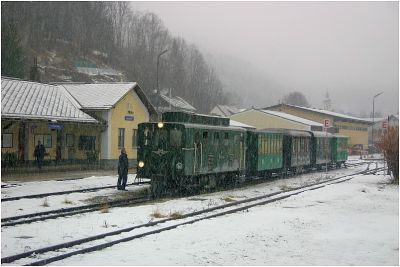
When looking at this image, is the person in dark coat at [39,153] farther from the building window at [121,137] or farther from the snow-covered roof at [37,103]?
the building window at [121,137]

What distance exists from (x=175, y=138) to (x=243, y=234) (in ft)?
25.9

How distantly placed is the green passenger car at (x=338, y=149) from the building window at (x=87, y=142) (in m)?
19.0

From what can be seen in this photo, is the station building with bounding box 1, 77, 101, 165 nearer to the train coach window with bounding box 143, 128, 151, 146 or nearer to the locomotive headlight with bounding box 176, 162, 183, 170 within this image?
the train coach window with bounding box 143, 128, 151, 146

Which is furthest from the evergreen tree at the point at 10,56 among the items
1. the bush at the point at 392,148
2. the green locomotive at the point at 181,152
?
the bush at the point at 392,148

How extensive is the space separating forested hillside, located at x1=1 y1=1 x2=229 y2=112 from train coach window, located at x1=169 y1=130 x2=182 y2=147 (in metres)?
59.9

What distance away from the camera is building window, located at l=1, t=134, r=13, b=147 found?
85.7ft

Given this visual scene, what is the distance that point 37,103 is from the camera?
93.0 feet

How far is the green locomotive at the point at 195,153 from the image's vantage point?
18125mm

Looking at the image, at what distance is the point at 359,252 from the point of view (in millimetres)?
Result: 9344

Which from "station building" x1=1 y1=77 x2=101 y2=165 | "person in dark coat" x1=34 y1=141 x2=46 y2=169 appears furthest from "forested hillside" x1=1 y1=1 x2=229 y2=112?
"person in dark coat" x1=34 y1=141 x2=46 y2=169

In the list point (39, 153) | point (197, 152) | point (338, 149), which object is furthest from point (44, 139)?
point (338, 149)

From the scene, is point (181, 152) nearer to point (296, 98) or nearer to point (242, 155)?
point (242, 155)

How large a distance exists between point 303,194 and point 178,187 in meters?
5.13

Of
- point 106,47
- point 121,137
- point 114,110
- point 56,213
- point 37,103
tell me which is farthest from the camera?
point 106,47
